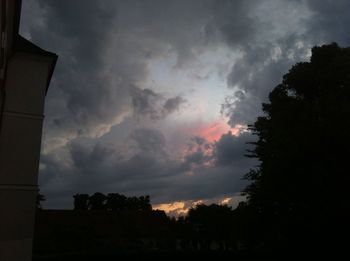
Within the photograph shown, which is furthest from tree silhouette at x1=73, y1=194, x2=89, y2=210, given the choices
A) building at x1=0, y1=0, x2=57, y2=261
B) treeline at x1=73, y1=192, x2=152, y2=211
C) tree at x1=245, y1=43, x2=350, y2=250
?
building at x1=0, y1=0, x2=57, y2=261

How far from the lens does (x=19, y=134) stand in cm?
2042

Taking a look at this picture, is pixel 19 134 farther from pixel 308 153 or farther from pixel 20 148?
pixel 308 153

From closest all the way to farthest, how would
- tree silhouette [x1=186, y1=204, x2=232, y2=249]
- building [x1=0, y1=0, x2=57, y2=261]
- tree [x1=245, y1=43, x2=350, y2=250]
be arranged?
building [x1=0, y1=0, x2=57, y2=261] → tree [x1=245, y1=43, x2=350, y2=250] → tree silhouette [x1=186, y1=204, x2=232, y2=249]

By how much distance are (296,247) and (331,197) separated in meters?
3.68

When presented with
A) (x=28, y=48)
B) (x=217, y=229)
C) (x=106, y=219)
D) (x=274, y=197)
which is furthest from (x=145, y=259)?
(x=217, y=229)

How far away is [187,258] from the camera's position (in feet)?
128

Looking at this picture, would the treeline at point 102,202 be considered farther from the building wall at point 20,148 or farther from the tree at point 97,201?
the building wall at point 20,148

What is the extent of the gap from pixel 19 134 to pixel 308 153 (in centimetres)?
1571

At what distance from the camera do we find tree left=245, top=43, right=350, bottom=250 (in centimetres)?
2325

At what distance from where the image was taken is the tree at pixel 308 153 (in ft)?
76.3

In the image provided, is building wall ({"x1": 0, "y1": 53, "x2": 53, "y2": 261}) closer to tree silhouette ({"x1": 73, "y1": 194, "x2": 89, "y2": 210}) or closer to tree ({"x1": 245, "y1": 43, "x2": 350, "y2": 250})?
tree ({"x1": 245, "y1": 43, "x2": 350, "y2": 250})

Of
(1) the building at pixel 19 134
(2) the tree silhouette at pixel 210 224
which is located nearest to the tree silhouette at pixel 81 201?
(2) the tree silhouette at pixel 210 224

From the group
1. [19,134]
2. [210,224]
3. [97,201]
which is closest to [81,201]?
[97,201]

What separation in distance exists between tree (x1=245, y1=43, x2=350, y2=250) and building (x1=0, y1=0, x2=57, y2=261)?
13.9 meters
